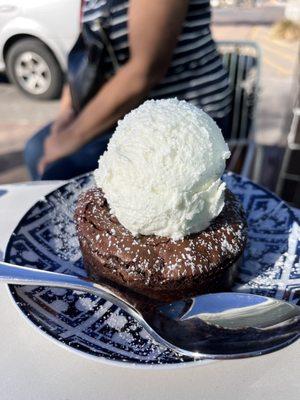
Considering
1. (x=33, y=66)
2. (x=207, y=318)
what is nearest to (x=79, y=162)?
(x=33, y=66)

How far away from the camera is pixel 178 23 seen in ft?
5.13

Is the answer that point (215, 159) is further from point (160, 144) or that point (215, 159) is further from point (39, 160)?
point (39, 160)

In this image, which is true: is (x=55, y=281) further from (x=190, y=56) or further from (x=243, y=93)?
(x=243, y=93)

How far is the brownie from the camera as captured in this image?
2.99 feet

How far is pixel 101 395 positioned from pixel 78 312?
0.66 ft

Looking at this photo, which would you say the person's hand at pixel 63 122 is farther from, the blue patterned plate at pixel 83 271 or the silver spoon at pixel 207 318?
the silver spoon at pixel 207 318

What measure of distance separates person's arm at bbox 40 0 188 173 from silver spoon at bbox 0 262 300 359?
3.04 ft

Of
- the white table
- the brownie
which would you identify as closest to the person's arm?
the brownie

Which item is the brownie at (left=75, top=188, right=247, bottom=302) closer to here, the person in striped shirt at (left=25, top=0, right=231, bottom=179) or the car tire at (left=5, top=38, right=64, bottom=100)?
the person in striped shirt at (left=25, top=0, right=231, bottom=179)

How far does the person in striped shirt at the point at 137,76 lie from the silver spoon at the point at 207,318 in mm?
922

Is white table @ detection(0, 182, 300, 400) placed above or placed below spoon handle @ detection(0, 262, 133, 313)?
below

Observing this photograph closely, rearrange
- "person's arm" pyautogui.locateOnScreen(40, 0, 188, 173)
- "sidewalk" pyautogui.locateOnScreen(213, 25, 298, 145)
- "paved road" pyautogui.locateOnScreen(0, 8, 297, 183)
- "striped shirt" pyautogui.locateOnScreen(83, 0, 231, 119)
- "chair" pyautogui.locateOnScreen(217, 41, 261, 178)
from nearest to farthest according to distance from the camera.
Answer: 1. "person's arm" pyautogui.locateOnScreen(40, 0, 188, 173)
2. "striped shirt" pyautogui.locateOnScreen(83, 0, 231, 119)
3. "chair" pyautogui.locateOnScreen(217, 41, 261, 178)
4. "paved road" pyautogui.locateOnScreen(0, 8, 297, 183)
5. "sidewalk" pyautogui.locateOnScreen(213, 25, 298, 145)

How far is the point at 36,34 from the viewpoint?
1.77 m

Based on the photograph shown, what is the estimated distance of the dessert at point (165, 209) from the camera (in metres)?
0.91
